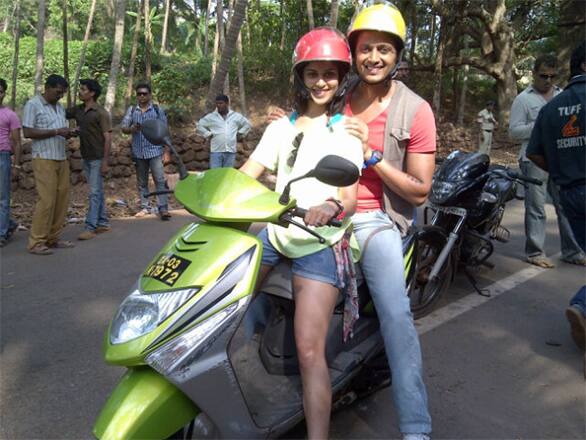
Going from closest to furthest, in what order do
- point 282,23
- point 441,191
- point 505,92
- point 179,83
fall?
point 441,191 < point 179,83 < point 505,92 < point 282,23

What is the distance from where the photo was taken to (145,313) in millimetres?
1946

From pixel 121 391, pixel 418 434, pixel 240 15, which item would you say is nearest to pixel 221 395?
pixel 121 391

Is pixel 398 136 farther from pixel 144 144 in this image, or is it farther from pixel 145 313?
pixel 144 144

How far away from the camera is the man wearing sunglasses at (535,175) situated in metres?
5.40

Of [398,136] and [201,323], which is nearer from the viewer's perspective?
[201,323]

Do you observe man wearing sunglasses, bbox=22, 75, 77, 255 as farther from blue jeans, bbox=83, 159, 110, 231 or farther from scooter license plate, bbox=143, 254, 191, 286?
scooter license plate, bbox=143, 254, 191, 286

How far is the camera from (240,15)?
27.5 ft

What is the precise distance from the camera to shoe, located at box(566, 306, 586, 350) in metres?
3.50

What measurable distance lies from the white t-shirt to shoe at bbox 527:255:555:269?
392 centimetres

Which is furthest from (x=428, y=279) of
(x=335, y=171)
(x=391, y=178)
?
(x=335, y=171)

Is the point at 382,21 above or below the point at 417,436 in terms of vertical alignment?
above

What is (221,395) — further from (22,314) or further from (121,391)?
(22,314)

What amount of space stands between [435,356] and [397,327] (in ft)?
4.34

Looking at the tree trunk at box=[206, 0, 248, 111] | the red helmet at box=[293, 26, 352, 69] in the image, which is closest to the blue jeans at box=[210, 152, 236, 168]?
the tree trunk at box=[206, 0, 248, 111]
